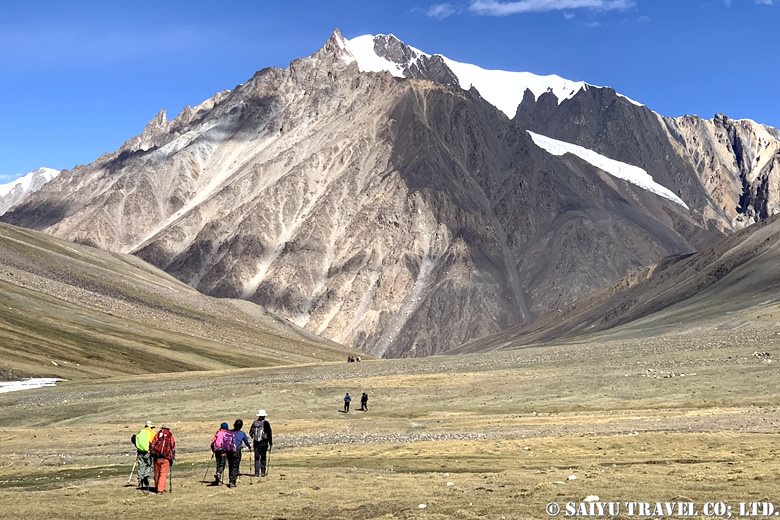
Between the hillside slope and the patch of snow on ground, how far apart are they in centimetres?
301

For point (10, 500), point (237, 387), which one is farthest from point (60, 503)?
point (237, 387)

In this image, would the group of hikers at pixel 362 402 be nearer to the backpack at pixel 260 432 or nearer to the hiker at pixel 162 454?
the backpack at pixel 260 432

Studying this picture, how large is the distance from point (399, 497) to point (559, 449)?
14219mm

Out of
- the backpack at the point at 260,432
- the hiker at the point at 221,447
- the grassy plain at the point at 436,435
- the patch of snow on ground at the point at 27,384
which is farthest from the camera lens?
the patch of snow on ground at the point at 27,384

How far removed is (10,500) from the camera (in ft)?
97.1

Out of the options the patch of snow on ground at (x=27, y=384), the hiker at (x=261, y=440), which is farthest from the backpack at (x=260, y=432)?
the patch of snow on ground at (x=27, y=384)

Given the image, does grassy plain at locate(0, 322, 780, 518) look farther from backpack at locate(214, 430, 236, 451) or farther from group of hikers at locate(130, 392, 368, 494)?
backpack at locate(214, 430, 236, 451)

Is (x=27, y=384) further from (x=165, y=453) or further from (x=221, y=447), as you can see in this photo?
(x=221, y=447)

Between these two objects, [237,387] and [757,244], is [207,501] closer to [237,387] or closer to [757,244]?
[237,387]

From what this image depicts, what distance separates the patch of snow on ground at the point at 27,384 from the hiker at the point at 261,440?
59408 mm

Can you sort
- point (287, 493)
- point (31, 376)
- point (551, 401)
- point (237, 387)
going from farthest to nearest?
point (31, 376)
point (237, 387)
point (551, 401)
point (287, 493)

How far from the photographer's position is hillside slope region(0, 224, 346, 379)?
116 metres

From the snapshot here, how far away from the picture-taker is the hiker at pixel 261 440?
3438 centimetres

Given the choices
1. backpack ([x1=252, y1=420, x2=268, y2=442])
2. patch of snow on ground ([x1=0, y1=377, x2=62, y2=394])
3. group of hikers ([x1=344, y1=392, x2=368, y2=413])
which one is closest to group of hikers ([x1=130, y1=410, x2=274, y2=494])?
backpack ([x1=252, y1=420, x2=268, y2=442])
